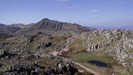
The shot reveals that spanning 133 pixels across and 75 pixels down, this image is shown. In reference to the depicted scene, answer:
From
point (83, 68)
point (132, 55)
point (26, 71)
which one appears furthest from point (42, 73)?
point (132, 55)

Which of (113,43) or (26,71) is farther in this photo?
(113,43)

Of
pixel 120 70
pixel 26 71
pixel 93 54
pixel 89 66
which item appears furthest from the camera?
pixel 93 54

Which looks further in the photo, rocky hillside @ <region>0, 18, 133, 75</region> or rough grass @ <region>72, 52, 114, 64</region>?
rough grass @ <region>72, 52, 114, 64</region>

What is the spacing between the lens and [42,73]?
79.2m

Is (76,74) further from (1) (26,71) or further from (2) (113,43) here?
(2) (113,43)

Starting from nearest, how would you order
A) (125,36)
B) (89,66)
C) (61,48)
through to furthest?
(89,66)
(125,36)
(61,48)

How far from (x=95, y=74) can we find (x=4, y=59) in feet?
227

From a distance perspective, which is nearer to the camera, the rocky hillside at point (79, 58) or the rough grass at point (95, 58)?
the rocky hillside at point (79, 58)

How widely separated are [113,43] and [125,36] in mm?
15143

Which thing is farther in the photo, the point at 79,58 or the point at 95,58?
the point at 79,58

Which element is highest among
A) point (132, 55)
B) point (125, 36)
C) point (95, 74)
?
point (125, 36)

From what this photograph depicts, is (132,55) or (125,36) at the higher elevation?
(125,36)

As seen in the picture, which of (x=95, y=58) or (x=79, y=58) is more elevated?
(x=95, y=58)

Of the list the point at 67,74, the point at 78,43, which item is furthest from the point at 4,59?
the point at 78,43
